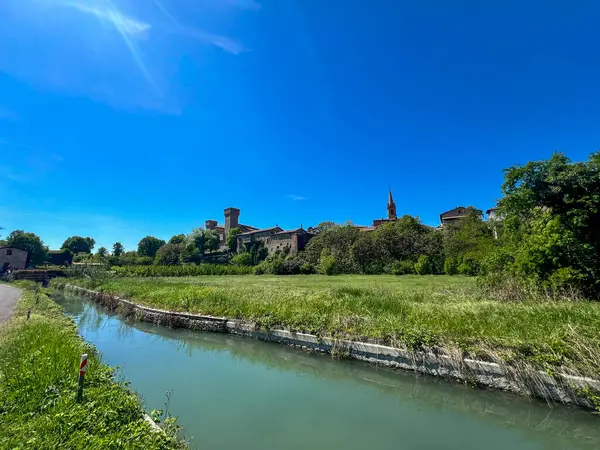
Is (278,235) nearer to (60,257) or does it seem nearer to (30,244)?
(30,244)

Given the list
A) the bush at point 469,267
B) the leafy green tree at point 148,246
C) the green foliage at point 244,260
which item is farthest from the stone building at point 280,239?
the bush at point 469,267

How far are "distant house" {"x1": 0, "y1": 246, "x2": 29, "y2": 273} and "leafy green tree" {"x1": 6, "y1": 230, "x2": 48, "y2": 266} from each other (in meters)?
11.5

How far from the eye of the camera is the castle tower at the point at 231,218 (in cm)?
9131

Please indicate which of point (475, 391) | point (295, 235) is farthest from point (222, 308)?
point (295, 235)

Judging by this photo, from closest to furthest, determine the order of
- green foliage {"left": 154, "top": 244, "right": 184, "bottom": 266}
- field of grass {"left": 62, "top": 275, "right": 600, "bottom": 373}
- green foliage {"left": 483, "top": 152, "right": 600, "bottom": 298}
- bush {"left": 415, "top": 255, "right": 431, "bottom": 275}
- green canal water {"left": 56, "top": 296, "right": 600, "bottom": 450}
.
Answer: green canal water {"left": 56, "top": 296, "right": 600, "bottom": 450} → field of grass {"left": 62, "top": 275, "right": 600, "bottom": 373} → green foliage {"left": 483, "top": 152, "right": 600, "bottom": 298} → bush {"left": 415, "top": 255, "right": 431, "bottom": 275} → green foliage {"left": 154, "top": 244, "right": 184, "bottom": 266}

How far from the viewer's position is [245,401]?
211 inches

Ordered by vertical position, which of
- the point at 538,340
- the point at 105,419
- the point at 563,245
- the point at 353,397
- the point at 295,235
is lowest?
the point at 353,397

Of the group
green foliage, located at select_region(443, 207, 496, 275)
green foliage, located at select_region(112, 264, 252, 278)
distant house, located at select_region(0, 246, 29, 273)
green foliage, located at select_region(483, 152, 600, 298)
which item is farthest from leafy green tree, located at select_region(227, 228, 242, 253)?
green foliage, located at select_region(483, 152, 600, 298)

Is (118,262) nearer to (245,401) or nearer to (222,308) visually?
(222,308)

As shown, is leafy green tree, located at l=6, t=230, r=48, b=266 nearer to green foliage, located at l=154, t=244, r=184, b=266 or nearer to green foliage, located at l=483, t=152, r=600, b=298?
green foliage, located at l=154, t=244, r=184, b=266

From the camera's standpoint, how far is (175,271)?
153 ft

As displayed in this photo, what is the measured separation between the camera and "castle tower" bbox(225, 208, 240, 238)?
3595 inches

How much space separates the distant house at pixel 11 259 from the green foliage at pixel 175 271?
28256 millimetres

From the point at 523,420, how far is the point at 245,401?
181 inches
